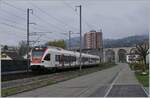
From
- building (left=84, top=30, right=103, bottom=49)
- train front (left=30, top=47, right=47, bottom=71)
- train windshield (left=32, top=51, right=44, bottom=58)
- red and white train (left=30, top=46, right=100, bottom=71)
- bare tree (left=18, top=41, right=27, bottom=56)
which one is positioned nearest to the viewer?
train front (left=30, top=47, right=47, bottom=71)

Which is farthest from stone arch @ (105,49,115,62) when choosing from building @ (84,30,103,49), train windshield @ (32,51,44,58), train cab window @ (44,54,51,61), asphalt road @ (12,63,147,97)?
asphalt road @ (12,63,147,97)

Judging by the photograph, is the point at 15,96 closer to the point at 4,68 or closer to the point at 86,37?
the point at 4,68

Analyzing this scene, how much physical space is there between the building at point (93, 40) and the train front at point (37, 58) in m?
67.7

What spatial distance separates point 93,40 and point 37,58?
250 ft

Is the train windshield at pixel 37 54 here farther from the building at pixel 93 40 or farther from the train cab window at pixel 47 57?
the building at pixel 93 40

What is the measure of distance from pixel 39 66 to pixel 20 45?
223 feet

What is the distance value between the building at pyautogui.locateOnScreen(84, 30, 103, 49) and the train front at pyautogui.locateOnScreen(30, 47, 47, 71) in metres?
67.7

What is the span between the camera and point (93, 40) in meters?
120

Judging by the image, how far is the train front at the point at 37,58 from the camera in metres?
44.1

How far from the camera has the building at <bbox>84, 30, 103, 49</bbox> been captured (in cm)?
11400

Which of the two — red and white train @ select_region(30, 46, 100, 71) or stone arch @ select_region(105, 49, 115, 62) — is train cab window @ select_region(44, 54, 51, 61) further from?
stone arch @ select_region(105, 49, 115, 62)

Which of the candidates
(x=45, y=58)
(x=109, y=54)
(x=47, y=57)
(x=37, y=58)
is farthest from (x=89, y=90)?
(x=109, y=54)

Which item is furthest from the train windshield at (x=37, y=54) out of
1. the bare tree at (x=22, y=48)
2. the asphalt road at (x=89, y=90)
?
the bare tree at (x=22, y=48)

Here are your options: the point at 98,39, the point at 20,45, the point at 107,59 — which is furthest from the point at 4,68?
the point at 107,59
